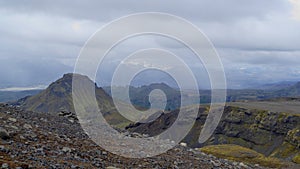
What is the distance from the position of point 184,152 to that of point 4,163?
59.1 feet

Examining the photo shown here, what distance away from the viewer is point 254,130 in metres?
154

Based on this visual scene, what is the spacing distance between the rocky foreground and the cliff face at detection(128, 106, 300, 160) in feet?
345

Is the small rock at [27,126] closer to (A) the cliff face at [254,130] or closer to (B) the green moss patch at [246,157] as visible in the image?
(B) the green moss patch at [246,157]

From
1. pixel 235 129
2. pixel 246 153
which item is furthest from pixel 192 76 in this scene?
pixel 235 129

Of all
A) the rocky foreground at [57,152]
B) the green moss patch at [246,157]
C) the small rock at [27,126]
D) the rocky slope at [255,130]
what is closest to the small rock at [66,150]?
the rocky foreground at [57,152]

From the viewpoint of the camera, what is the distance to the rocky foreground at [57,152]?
16.8m

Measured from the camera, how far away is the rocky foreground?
55.3 feet

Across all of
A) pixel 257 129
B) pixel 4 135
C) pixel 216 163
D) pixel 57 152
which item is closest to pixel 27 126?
pixel 4 135

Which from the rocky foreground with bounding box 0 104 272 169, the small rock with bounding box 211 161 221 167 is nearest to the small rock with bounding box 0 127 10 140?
the rocky foreground with bounding box 0 104 272 169

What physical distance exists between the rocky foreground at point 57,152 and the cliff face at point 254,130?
10509 centimetres

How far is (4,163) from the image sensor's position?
47.5 ft

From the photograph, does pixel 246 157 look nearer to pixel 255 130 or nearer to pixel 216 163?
pixel 216 163

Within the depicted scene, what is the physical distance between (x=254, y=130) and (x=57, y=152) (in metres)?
144

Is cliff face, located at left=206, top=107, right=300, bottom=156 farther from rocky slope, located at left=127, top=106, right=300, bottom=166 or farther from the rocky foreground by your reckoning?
the rocky foreground
